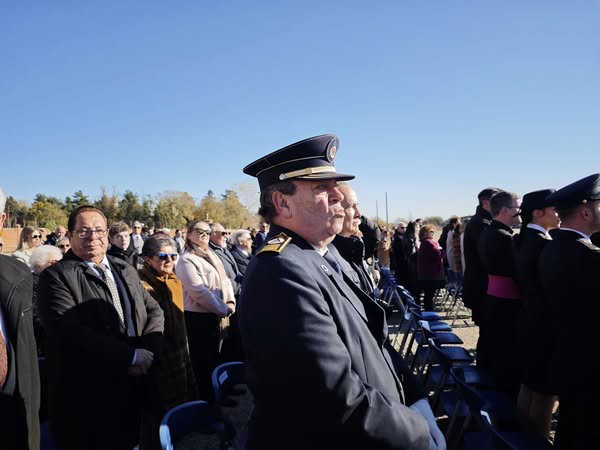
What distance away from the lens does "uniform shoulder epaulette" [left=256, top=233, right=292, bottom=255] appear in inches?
57.4

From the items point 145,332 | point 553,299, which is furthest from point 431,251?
point 145,332

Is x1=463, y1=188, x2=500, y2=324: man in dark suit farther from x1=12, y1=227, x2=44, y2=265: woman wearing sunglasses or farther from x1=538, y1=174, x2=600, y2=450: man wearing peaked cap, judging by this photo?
x1=12, y1=227, x2=44, y2=265: woman wearing sunglasses

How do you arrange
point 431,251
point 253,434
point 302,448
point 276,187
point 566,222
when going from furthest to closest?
point 431,251
point 566,222
point 276,187
point 253,434
point 302,448

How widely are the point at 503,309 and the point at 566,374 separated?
144 cm

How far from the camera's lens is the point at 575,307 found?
2508mm

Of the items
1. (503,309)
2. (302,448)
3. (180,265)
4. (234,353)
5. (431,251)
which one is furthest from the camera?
(431,251)

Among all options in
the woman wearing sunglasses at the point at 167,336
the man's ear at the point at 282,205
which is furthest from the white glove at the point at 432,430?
the woman wearing sunglasses at the point at 167,336

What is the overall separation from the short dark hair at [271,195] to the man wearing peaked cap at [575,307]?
6.45 feet

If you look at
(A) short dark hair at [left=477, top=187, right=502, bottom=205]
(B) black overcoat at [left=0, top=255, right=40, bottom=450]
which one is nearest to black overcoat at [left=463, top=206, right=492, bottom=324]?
(A) short dark hair at [left=477, top=187, right=502, bottom=205]

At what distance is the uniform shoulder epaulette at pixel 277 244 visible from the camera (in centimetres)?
146

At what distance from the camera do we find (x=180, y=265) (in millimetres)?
4441

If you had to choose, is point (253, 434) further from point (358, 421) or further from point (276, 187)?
point (276, 187)

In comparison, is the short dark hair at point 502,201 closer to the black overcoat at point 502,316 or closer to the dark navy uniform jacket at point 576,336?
the black overcoat at point 502,316

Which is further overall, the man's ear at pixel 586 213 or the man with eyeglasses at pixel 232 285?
the man with eyeglasses at pixel 232 285
